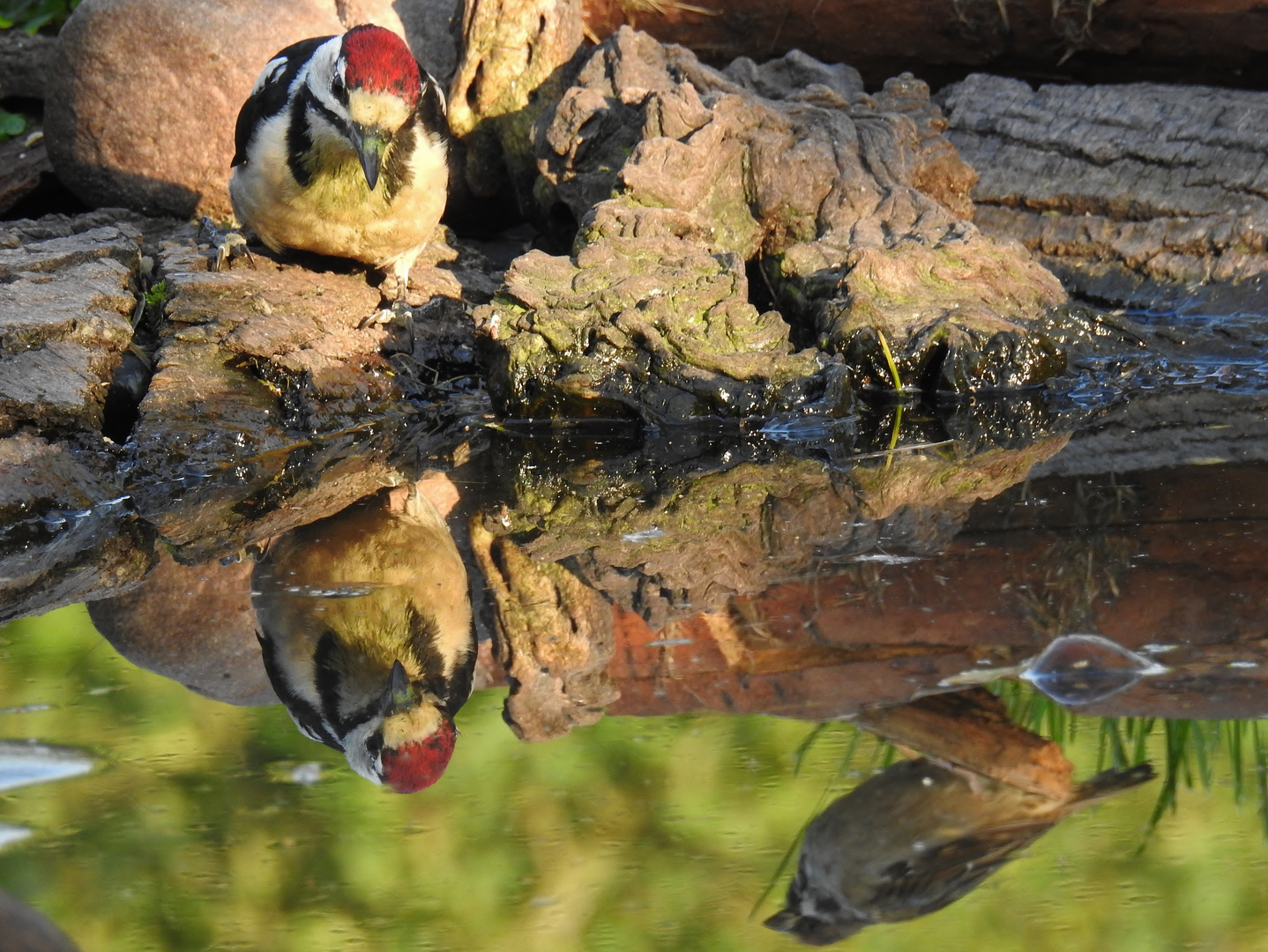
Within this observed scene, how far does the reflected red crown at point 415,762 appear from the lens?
2.33 meters

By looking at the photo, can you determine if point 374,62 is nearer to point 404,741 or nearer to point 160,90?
point 160,90

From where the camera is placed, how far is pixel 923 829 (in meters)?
2.16

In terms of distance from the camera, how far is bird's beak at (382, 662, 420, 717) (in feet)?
8.53

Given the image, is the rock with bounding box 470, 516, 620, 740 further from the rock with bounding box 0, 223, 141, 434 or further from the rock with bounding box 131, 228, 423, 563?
the rock with bounding box 0, 223, 141, 434

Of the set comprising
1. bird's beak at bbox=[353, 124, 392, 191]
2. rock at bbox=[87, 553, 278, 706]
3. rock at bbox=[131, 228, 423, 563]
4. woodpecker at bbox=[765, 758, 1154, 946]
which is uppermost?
bird's beak at bbox=[353, 124, 392, 191]

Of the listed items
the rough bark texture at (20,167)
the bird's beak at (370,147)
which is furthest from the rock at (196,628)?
the rough bark texture at (20,167)

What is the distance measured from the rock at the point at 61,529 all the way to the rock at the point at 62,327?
12 centimetres

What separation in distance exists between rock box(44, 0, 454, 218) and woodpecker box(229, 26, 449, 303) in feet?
4.09

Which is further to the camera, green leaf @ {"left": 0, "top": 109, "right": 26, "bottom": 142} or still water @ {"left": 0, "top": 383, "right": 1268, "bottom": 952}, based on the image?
green leaf @ {"left": 0, "top": 109, "right": 26, "bottom": 142}

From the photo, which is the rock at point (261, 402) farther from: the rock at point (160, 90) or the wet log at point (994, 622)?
the wet log at point (994, 622)

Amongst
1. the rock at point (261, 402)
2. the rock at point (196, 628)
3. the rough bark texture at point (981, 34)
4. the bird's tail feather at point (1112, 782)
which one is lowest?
the rock at point (261, 402)

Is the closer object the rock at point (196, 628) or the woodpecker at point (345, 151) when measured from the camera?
the rock at point (196, 628)

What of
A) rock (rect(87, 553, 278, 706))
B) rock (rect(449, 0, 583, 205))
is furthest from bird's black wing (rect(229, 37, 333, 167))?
rock (rect(87, 553, 278, 706))

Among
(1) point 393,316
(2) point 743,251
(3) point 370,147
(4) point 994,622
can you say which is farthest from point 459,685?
(2) point 743,251
